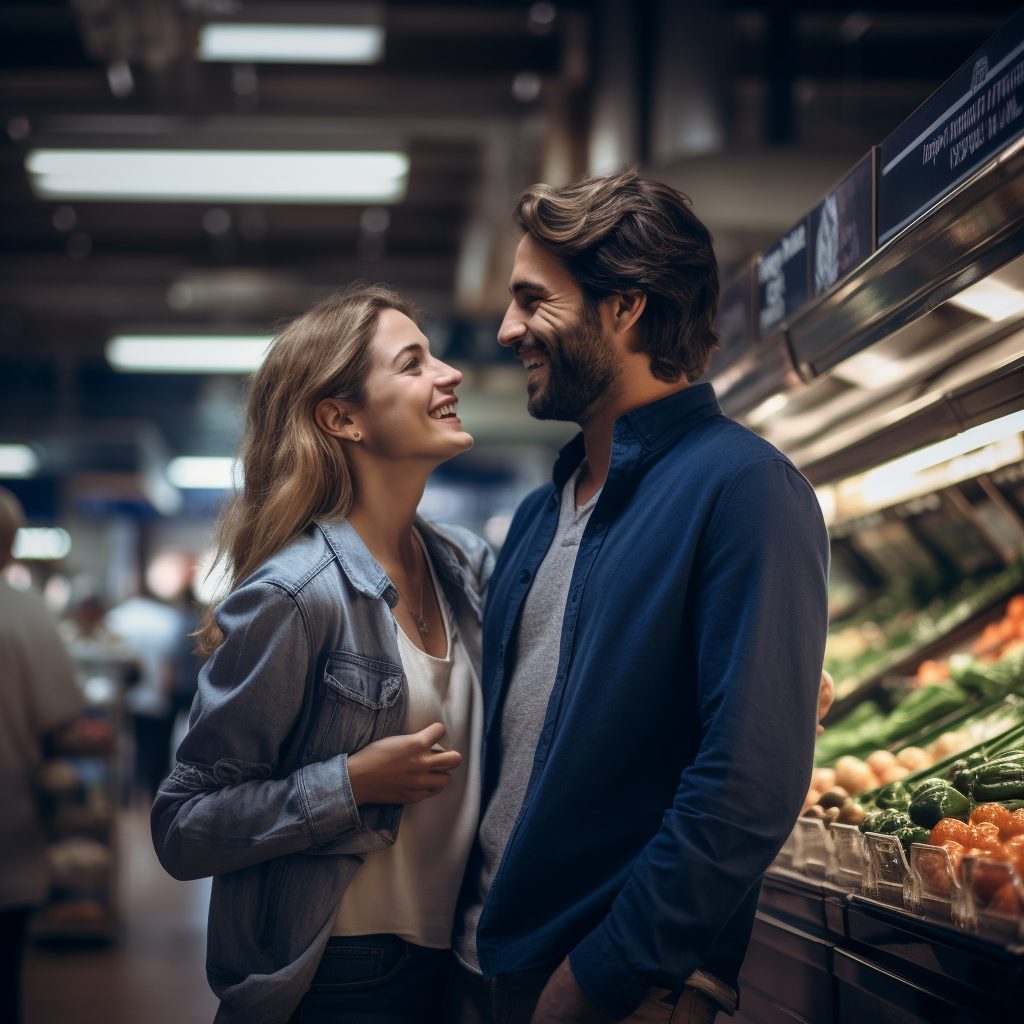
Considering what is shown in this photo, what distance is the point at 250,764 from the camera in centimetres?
166

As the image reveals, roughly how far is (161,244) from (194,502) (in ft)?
17.3

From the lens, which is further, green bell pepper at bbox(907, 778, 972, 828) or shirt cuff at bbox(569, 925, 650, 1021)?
green bell pepper at bbox(907, 778, 972, 828)

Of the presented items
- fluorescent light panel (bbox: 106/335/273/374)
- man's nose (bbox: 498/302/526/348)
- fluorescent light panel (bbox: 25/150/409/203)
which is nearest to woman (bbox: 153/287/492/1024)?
man's nose (bbox: 498/302/526/348)

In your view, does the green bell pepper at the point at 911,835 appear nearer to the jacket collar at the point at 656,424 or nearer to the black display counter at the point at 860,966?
the black display counter at the point at 860,966

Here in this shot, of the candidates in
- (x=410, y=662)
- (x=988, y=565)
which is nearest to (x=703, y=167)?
(x=988, y=565)

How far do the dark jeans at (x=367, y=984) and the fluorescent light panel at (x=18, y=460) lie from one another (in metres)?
11.9

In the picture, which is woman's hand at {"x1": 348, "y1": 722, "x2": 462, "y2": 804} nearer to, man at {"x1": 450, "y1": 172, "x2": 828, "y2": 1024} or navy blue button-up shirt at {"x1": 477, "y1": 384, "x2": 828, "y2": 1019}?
man at {"x1": 450, "y1": 172, "x2": 828, "y2": 1024}

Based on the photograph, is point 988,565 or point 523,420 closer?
point 988,565

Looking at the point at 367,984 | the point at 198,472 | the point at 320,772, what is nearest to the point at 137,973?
the point at 367,984

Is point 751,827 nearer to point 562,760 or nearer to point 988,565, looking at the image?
point 562,760

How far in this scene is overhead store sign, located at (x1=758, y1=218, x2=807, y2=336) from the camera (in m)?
2.28

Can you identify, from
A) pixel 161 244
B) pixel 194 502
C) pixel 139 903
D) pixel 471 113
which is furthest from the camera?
pixel 194 502

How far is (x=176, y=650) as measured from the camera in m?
8.38

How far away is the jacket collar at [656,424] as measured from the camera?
62.7 inches
